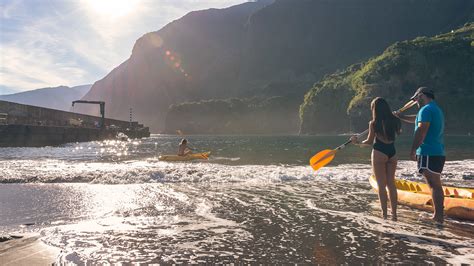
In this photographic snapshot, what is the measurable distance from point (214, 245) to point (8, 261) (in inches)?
120

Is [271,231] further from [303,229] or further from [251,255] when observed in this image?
[251,255]

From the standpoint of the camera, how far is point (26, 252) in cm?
527

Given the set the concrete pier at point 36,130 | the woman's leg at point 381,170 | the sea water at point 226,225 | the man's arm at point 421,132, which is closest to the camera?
the sea water at point 226,225

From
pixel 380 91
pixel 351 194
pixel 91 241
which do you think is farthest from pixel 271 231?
pixel 380 91

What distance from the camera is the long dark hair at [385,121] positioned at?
726 centimetres

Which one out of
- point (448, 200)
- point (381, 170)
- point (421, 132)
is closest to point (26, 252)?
point (381, 170)

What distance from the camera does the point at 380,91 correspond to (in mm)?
112188

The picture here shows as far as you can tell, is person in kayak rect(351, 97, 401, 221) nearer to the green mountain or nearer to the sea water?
the sea water

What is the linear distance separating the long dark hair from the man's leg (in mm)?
1058

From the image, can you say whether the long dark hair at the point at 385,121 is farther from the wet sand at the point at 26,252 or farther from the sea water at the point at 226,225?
the wet sand at the point at 26,252

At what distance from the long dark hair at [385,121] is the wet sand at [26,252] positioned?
6.65 metres

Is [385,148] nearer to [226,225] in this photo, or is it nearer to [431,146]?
[431,146]

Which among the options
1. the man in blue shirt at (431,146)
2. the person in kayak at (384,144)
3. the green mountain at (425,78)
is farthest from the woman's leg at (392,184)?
the green mountain at (425,78)

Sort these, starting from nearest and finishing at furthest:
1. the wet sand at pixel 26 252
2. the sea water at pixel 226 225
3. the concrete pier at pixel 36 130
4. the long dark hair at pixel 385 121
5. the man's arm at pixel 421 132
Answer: the wet sand at pixel 26 252
the sea water at pixel 226 225
the man's arm at pixel 421 132
the long dark hair at pixel 385 121
the concrete pier at pixel 36 130
